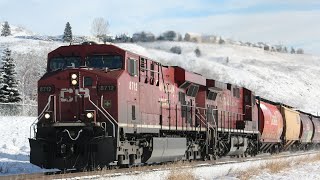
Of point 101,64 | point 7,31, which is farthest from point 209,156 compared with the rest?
point 7,31

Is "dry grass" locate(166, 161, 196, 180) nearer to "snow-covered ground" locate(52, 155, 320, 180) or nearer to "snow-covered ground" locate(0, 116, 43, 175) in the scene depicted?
"snow-covered ground" locate(52, 155, 320, 180)

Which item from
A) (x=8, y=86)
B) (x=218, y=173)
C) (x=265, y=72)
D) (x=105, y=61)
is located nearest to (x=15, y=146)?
(x=105, y=61)

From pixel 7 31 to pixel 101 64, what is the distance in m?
139

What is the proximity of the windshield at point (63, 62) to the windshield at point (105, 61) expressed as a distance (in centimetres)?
38

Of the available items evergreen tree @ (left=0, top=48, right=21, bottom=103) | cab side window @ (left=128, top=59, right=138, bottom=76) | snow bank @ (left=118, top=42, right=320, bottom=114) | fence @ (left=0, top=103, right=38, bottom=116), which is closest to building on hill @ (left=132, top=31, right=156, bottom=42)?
cab side window @ (left=128, top=59, right=138, bottom=76)

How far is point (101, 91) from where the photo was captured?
47.7 ft

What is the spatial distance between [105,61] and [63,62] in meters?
1.42

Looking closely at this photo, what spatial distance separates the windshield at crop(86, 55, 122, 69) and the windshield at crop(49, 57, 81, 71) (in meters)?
0.38

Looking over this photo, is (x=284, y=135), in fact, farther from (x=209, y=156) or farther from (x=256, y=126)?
(x=209, y=156)

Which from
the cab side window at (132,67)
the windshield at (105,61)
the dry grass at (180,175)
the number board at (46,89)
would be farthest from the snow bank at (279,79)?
the dry grass at (180,175)

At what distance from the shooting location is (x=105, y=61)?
1508cm

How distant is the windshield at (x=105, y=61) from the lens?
15.0m

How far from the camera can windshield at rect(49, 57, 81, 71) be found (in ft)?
50.0

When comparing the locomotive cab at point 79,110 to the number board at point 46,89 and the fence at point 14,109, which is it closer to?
the number board at point 46,89
